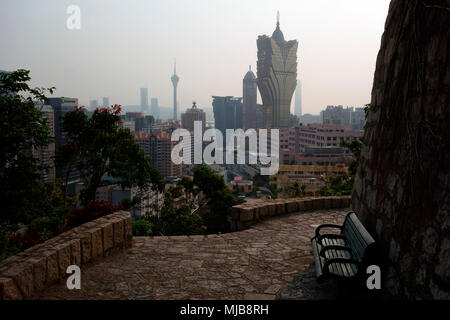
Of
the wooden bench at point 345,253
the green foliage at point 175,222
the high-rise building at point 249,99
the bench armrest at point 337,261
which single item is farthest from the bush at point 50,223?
the high-rise building at point 249,99

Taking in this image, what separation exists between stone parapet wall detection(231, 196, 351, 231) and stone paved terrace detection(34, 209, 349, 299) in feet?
1.71

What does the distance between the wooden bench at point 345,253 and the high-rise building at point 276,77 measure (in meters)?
118

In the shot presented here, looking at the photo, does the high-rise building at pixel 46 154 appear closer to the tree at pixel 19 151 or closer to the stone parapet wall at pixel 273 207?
the tree at pixel 19 151

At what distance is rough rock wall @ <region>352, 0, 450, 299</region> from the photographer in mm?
2340

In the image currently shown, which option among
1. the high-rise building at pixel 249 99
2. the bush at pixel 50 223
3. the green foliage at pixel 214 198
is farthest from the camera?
the high-rise building at pixel 249 99

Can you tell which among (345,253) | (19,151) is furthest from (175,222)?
(345,253)

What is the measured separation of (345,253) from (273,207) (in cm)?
336

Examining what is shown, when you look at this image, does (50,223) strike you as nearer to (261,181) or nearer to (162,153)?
(162,153)

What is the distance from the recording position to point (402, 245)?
9.05 ft

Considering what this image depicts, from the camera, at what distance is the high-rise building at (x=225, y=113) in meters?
131

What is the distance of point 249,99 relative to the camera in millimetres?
145875

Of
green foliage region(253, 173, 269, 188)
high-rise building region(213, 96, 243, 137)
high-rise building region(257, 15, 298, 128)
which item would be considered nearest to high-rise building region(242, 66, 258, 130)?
high-rise building region(213, 96, 243, 137)
